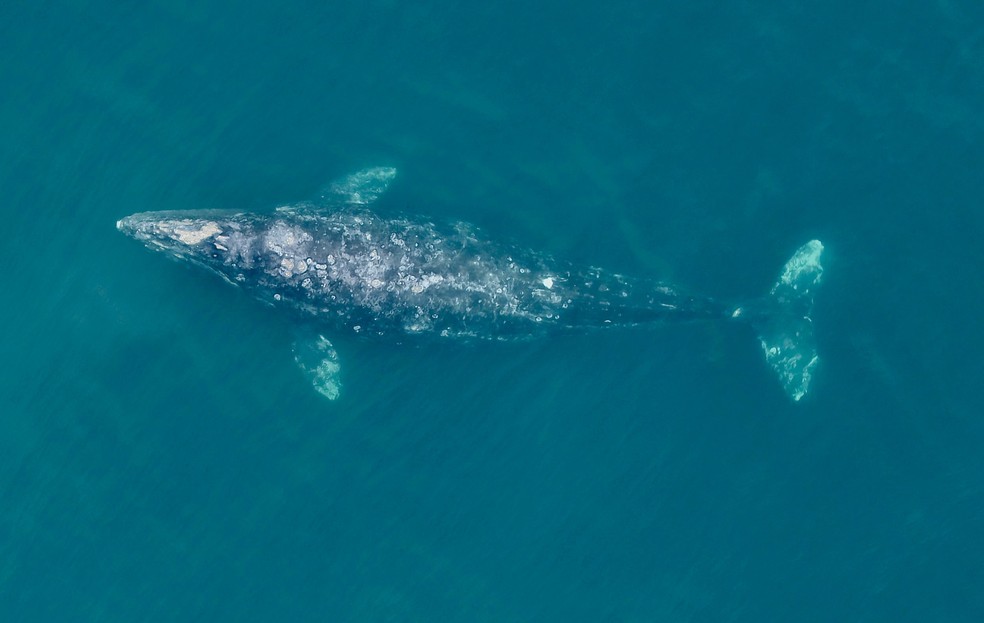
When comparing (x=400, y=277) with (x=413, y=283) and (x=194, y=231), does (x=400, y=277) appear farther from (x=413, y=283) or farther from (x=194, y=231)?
(x=194, y=231)

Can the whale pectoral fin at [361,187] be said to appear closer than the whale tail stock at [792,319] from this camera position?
No

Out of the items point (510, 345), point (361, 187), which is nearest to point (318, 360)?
point (361, 187)

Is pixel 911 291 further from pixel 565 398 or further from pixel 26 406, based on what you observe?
pixel 26 406

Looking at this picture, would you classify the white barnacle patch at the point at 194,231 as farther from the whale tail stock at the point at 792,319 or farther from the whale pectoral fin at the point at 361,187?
the whale tail stock at the point at 792,319

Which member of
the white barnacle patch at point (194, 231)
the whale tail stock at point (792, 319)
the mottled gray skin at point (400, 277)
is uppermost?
the whale tail stock at point (792, 319)

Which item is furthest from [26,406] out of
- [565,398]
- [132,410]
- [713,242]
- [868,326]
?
[868,326]

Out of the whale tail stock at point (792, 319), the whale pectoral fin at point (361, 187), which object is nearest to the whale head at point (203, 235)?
the whale pectoral fin at point (361, 187)
